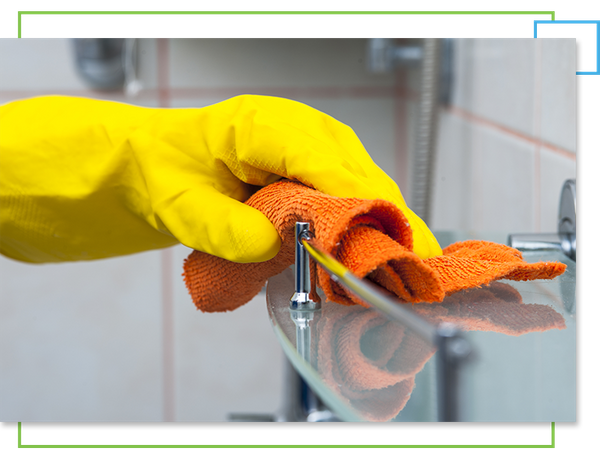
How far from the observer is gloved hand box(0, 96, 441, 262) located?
0.86ft

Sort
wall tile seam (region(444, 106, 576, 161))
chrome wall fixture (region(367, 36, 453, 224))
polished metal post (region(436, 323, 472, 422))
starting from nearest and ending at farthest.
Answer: polished metal post (region(436, 323, 472, 422)) < wall tile seam (region(444, 106, 576, 161)) < chrome wall fixture (region(367, 36, 453, 224))

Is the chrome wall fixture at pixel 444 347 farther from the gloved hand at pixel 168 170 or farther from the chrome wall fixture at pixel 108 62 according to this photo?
the chrome wall fixture at pixel 108 62

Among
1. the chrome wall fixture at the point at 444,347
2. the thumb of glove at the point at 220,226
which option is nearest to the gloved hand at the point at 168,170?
the thumb of glove at the point at 220,226

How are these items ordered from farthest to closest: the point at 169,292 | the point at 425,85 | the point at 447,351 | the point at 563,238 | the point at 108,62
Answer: the point at 169,292 < the point at 108,62 < the point at 425,85 < the point at 563,238 < the point at 447,351

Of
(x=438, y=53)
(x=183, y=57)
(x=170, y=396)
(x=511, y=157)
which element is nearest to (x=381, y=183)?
(x=511, y=157)

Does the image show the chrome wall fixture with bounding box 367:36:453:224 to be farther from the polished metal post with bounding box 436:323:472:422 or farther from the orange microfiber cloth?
the polished metal post with bounding box 436:323:472:422

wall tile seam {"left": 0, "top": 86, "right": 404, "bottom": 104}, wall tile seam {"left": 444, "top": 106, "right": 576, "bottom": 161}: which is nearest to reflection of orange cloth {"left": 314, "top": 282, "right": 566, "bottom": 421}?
wall tile seam {"left": 444, "top": 106, "right": 576, "bottom": 161}

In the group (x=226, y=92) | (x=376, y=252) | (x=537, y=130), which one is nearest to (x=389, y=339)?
(x=376, y=252)

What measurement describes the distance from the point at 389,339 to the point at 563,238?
180 millimetres

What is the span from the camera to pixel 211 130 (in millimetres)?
292

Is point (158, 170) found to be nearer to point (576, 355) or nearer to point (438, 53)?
point (576, 355)

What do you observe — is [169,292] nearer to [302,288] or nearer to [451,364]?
[302,288]

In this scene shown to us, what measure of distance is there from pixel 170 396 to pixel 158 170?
0.79 metres

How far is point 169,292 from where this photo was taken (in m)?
0.96
